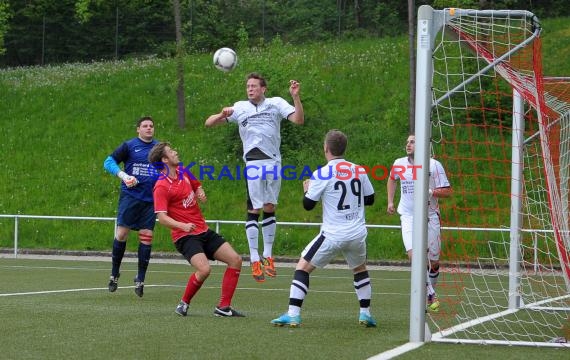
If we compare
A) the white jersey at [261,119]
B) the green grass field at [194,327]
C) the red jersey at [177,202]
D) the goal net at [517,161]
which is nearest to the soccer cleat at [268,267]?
the green grass field at [194,327]

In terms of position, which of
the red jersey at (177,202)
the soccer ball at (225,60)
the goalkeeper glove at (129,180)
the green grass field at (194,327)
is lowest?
the green grass field at (194,327)

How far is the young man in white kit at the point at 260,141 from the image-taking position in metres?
12.0

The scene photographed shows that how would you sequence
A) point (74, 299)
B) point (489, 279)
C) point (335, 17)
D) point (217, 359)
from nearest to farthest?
1. point (217, 359)
2. point (74, 299)
3. point (489, 279)
4. point (335, 17)

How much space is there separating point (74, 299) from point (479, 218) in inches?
513

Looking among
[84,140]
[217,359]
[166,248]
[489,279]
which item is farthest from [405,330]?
[84,140]

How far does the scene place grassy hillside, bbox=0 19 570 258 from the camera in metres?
26.8

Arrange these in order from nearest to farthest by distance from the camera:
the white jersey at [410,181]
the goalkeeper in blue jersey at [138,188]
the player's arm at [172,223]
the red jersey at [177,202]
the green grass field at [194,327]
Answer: the green grass field at [194,327] < the player's arm at [172,223] < the red jersey at [177,202] < the white jersey at [410,181] < the goalkeeper in blue jersey at [138,188]

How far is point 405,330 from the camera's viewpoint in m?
9.08

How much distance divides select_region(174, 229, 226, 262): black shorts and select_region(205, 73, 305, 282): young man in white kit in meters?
1.56

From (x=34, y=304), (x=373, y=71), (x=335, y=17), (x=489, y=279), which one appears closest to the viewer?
(x=34, y=304)

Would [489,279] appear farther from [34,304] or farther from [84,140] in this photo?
[84,140]

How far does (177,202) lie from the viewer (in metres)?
10.2

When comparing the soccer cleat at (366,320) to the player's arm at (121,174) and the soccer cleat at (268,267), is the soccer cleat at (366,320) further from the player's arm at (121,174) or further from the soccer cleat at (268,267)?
the player's arm at (121,174)

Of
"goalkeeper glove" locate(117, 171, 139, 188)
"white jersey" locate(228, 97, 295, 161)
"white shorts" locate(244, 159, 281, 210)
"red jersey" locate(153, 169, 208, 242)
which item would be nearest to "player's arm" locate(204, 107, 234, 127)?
"white jersey" locate(228, 97, 295, 161)
